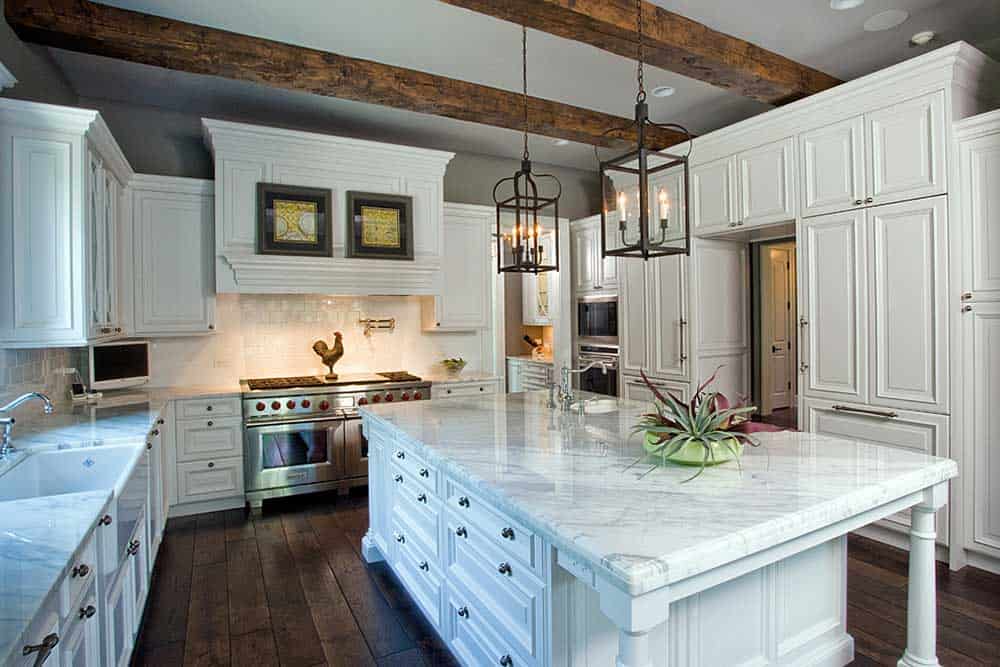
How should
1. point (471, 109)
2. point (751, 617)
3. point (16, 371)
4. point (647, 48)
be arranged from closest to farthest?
1. point (751, 617)
2. point (16, 371)
3. point (647, 48)
4. point (471, 109)

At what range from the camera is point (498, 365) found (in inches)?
225

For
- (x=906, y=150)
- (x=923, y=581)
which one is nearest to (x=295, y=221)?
A: (x=906, y=150)

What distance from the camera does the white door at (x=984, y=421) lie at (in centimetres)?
289

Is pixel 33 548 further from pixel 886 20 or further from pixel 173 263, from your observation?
pixel 886 20

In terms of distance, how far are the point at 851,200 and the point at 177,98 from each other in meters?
4.61

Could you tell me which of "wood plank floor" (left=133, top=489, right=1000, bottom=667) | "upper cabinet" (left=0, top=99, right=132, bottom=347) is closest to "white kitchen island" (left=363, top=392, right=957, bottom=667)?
"wood plank floor" (left=133, top=489, right=1000, bottom=667)

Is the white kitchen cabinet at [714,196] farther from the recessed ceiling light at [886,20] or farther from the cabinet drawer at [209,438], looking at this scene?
the cabinet drawer at [209,438]

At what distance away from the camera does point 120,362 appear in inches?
149

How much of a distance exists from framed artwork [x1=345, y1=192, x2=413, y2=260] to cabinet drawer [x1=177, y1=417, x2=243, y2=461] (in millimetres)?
1561

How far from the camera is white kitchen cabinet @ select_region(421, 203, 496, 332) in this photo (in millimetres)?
5145

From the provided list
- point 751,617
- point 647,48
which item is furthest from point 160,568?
point 647,48

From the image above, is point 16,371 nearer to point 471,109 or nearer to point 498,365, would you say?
point 471,109

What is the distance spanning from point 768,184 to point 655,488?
2.99 metres

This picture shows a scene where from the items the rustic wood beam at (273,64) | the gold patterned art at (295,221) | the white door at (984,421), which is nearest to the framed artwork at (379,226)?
the gold patterned art at (295,221)
